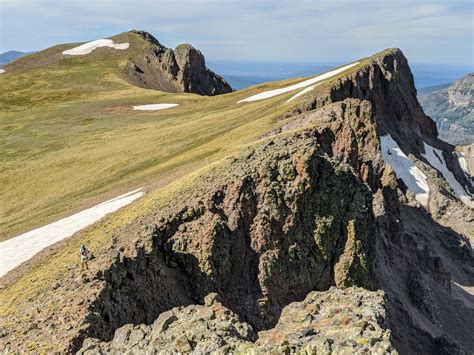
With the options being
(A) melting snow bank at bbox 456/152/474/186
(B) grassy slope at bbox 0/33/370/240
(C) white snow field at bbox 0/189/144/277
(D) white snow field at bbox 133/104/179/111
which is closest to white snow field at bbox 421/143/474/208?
(A) melting snow bank at bbox 456/152/474/186

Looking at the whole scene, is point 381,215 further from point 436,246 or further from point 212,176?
point 212,176

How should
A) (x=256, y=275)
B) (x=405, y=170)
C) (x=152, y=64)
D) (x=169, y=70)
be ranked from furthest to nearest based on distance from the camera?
(x=152, y=64), (x=169, y=70), (x=405, y=170), (x=256, y=275)

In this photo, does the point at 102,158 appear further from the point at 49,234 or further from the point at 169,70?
the point at 169,70

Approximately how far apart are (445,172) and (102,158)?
92.6m

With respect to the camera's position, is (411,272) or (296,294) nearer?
(296,294)

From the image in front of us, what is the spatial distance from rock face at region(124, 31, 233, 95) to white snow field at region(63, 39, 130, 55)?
13.2 meters

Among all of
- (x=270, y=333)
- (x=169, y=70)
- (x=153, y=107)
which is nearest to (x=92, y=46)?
(x=169, y=70)

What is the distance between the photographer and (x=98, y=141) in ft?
232

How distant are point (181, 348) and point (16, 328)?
9308mm

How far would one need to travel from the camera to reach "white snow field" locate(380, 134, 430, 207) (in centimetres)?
8969

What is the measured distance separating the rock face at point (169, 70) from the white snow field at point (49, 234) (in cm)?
11570

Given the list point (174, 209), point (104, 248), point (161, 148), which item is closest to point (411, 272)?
point (161, 148)

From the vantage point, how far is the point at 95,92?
126 m

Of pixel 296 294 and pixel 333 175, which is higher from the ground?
pixel 333 175
